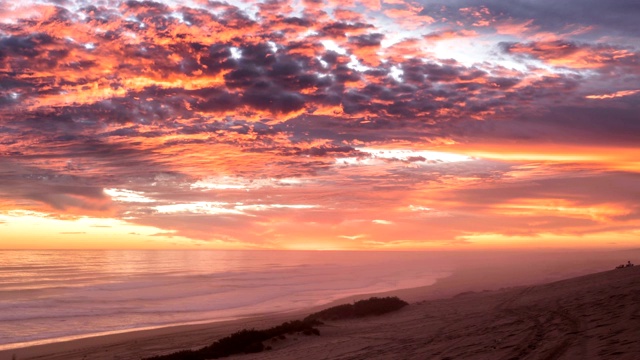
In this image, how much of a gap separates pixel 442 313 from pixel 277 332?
7870 millimetres

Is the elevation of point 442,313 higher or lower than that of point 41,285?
lower

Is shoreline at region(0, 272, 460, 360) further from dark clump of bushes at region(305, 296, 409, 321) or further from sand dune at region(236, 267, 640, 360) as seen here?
sand dune at region(236, 267, 640, 360)

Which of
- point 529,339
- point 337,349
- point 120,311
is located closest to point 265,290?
point 120,311

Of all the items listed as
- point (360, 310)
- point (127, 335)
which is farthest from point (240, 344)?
point (127, 335)

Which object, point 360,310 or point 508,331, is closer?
point 508,331

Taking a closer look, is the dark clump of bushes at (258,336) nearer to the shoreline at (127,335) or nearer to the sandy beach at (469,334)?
the sandy beach at (469,334)

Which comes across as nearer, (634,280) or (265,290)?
(634,280)

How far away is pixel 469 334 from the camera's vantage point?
50.4ft

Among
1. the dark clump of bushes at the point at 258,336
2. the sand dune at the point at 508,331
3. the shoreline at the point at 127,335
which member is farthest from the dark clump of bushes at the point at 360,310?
the shoreline at the point at 127,335

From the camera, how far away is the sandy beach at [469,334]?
38.5 feet

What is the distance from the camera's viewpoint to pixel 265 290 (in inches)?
2190

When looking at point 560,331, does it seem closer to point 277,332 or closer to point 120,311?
point 277,332

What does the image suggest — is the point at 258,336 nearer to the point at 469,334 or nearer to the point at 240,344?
the point at 240,344

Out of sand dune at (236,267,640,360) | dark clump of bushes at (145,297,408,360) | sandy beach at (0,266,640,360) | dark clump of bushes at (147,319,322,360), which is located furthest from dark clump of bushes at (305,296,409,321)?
dark clump of bushes at (147,319,322,360)
